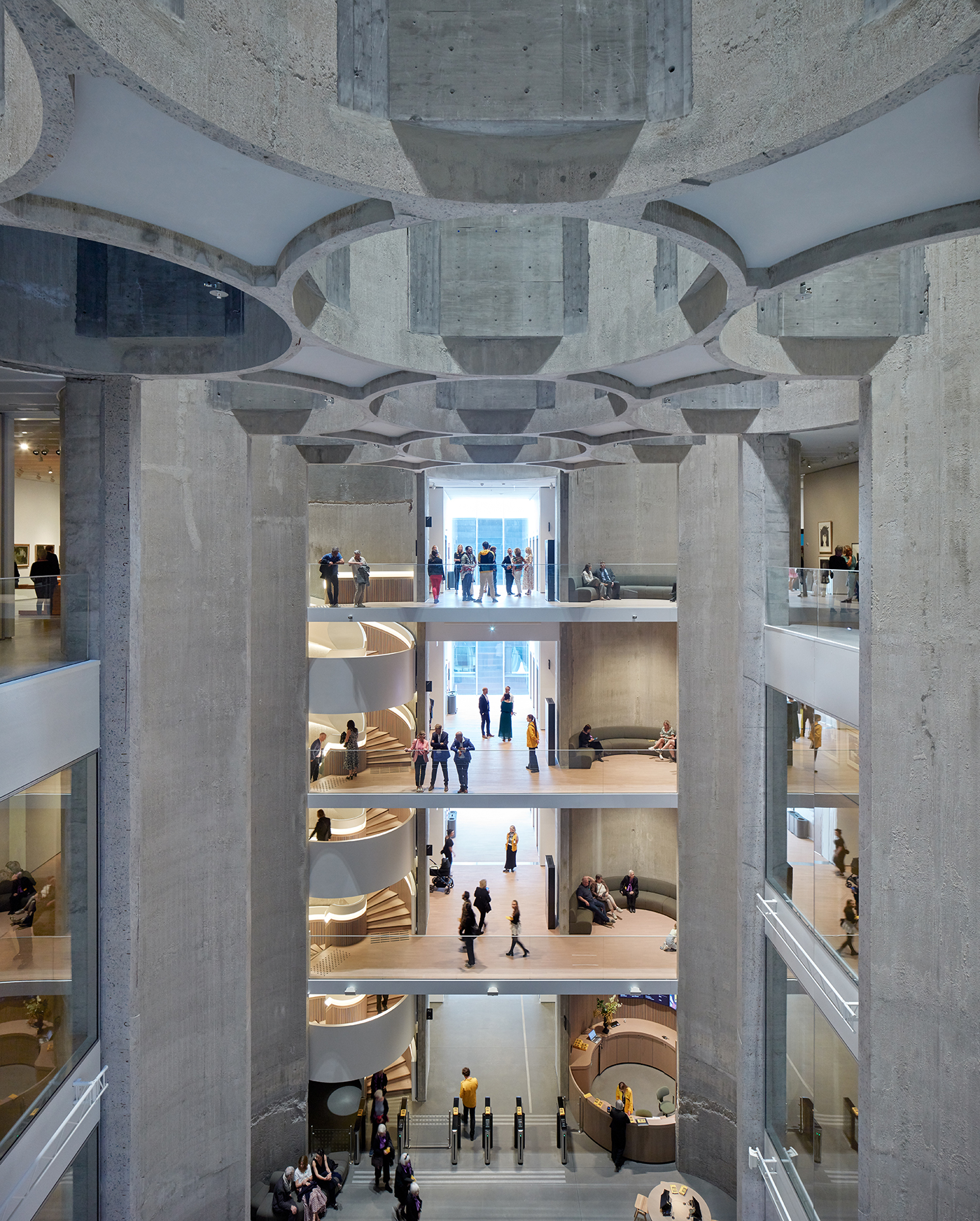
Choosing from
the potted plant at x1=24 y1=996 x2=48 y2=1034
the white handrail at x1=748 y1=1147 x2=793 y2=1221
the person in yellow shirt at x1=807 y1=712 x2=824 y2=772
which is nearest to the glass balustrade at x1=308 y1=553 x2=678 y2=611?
the person in yellow shirt at x1=807 y1=712 x2=824 y2=772

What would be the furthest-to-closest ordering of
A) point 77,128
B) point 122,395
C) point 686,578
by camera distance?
point 686,578
point 122,395
point 77,128

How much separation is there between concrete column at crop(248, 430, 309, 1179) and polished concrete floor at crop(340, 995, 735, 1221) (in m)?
2.30

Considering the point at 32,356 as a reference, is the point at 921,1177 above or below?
below

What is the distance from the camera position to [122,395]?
10.1 metres

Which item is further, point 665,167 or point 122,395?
point 122,395

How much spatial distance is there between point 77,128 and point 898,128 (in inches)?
197

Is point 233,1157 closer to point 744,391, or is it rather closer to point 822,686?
point 822,686

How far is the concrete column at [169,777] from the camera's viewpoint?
10172 mm

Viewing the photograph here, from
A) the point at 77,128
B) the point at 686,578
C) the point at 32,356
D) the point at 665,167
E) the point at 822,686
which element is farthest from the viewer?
the point at 686,578

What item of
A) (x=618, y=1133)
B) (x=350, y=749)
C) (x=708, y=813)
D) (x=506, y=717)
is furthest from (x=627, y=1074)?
(x=350, y=749)

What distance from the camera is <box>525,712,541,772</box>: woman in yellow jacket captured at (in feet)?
61.4

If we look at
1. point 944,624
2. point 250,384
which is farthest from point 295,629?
point 944,624

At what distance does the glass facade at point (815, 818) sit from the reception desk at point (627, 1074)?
24.1ft

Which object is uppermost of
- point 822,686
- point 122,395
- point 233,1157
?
point 122,395
